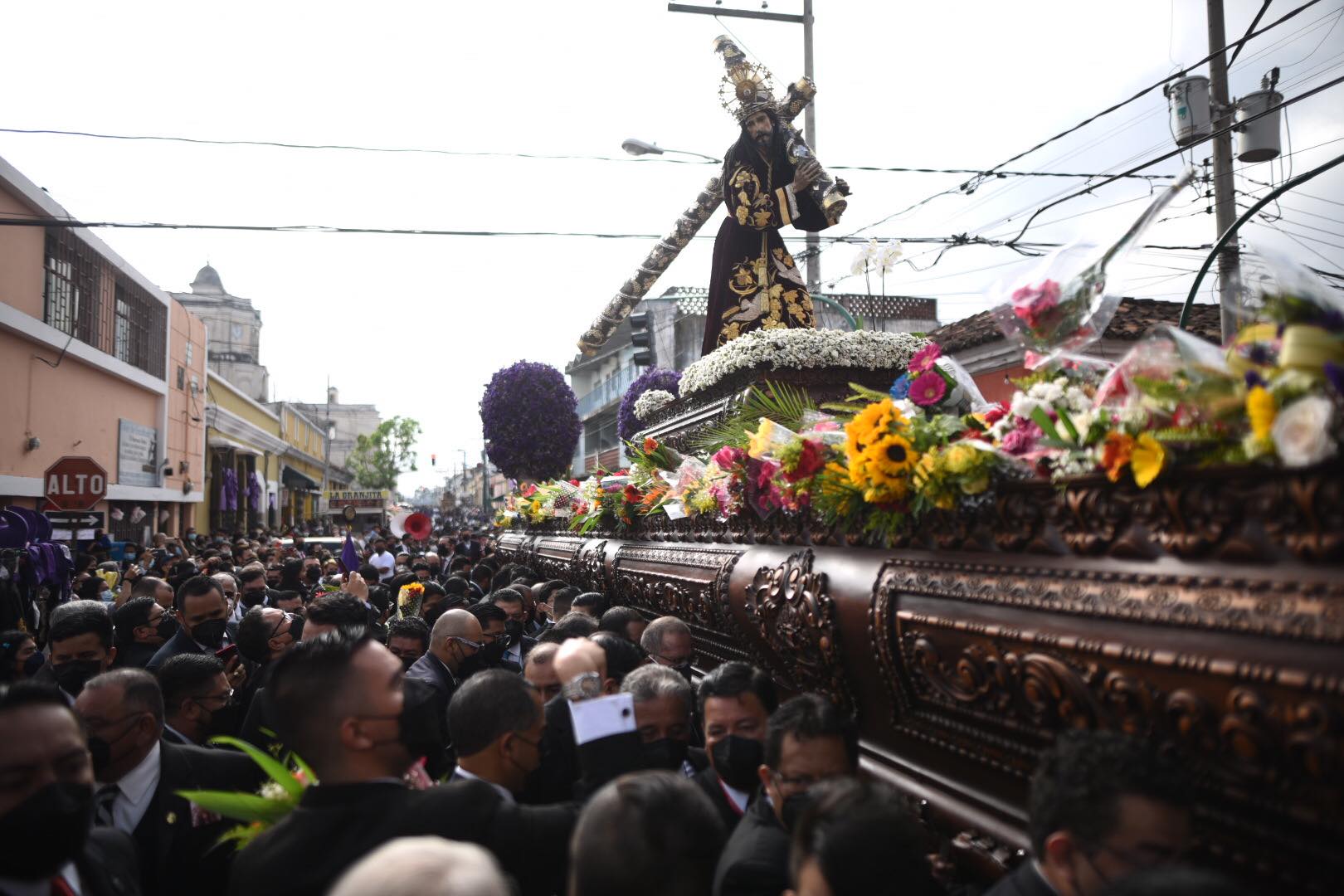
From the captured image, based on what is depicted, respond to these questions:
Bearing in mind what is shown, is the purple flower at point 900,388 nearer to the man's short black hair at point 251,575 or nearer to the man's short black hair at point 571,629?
the man's short black hair at point 571,629

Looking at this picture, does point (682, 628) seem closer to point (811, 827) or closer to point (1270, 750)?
point (811, 827)

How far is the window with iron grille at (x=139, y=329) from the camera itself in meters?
20.3

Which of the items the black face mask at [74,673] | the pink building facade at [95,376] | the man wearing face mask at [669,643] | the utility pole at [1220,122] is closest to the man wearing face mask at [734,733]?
the man wearing face mask at [669,643]

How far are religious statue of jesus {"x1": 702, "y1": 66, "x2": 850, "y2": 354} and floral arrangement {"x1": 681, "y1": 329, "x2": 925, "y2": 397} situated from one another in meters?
1.11

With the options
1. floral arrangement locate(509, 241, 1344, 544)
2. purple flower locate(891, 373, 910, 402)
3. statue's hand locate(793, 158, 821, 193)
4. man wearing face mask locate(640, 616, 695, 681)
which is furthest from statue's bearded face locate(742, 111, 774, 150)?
man wearing face mask locate(640, 616, 695, 681)

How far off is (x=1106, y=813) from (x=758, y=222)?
5.34m

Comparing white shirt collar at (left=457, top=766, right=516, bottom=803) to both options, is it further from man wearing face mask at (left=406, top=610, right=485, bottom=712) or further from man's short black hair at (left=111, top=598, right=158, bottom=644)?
man's short black hair at (left=111, top=598, right=158, bottom=644)

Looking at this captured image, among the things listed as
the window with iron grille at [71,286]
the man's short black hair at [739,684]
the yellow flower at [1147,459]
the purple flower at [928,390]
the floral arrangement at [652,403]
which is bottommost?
the man's short black hair at [739,684]

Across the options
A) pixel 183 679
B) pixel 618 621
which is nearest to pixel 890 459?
pixel 618 621

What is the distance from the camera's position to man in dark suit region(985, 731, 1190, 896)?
179 centimetres

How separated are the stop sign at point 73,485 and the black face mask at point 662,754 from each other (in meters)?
7.79

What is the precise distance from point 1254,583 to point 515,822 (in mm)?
1761

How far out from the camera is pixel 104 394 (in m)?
19.3

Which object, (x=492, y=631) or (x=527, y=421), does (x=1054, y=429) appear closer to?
(x=492, y=631)
